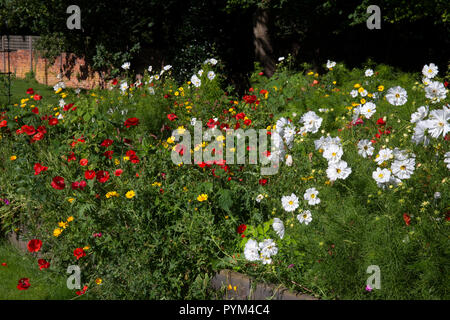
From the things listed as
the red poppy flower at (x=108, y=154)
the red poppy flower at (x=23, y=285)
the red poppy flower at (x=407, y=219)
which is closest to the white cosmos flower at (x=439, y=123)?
the red poppy flower at (x=407, y=219)

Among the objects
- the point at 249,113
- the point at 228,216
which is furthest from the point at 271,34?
the point at 228,216

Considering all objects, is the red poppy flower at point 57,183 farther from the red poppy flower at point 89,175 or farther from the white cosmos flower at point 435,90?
the white cosmos flower at point 435,90

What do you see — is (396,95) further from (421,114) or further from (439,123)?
(439,123)

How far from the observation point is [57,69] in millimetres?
16109

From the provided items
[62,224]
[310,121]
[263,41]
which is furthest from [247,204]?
[263,41]

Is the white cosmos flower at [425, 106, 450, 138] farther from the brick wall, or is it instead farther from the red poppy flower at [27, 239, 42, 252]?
the brick wall

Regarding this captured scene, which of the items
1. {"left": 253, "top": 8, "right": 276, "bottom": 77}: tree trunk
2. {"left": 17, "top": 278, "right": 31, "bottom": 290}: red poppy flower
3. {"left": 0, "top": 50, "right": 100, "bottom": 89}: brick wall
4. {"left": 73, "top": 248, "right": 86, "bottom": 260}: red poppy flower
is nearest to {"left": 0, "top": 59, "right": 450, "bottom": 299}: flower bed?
{"left": 73, "top": 248, "right": 86, "bottom": 260}: red poppy flower

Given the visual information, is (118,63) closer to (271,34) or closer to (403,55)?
(271,34)

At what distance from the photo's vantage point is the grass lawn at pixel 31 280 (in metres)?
3.20

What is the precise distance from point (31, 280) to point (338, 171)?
238 centimetres

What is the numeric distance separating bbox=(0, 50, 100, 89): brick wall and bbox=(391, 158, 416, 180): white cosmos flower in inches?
482

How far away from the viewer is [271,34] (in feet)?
35.8

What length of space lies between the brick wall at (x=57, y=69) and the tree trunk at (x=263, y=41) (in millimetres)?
5858
